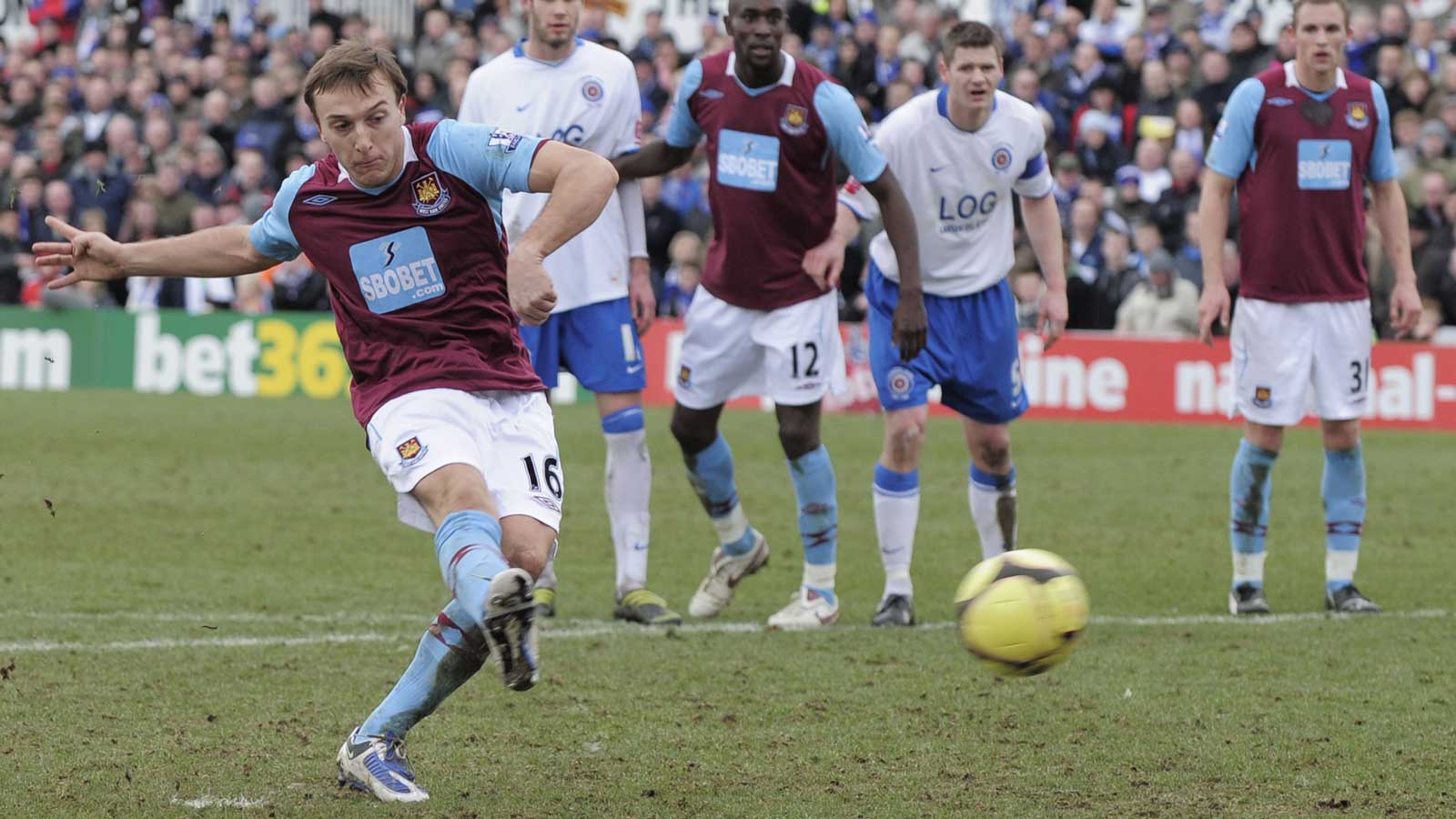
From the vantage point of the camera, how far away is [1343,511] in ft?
28.6

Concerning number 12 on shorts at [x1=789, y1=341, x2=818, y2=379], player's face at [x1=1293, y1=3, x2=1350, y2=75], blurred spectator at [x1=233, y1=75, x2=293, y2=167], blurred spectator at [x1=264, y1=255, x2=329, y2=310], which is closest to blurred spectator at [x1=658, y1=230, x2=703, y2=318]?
blurred spectator at [x1=264, y1=255, x2=329, y2=310]

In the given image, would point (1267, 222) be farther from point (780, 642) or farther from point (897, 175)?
point (780, 642)

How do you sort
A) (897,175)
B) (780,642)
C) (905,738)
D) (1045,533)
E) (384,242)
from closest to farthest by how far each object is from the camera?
(384,242) → (905,738) → (780,642) → (897,175) → (1045,533)

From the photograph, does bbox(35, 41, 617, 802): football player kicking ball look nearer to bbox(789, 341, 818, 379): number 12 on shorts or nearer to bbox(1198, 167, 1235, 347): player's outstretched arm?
bbox(789, 341, 818, 379): number 12 on shorts

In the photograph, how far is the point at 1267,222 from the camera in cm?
856

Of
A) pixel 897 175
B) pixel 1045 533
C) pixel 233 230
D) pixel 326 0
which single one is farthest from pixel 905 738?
pixel 326 0

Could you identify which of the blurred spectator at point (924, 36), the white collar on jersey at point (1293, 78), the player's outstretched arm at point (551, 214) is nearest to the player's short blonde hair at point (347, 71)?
the player's outstretched arm at point (551, 214)

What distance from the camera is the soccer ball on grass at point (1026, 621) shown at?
210 inches

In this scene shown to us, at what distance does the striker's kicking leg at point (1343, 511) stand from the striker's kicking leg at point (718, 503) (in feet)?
8.16

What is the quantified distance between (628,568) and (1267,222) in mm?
3122

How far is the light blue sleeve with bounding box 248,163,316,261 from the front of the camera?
553 cm

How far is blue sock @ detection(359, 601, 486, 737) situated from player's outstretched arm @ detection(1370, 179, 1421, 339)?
5.02m

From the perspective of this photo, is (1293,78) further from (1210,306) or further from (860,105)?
(860,105)

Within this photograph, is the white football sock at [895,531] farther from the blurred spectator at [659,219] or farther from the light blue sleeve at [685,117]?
the blurred spectator at [659,219]
